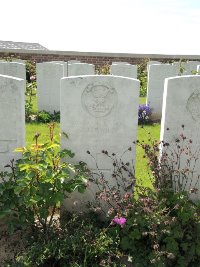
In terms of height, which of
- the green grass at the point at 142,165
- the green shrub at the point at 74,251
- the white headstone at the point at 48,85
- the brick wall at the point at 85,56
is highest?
the brick wall at the point at 85,56

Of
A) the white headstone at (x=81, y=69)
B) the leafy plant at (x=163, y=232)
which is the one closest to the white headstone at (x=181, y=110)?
the leafy plant at (x=163, y=232)

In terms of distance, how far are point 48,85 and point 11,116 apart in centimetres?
522

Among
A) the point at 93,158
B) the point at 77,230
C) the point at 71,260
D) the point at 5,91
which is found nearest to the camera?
the point at 71,260

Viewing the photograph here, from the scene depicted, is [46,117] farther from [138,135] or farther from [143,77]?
[143,77]

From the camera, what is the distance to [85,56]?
53.9 feet

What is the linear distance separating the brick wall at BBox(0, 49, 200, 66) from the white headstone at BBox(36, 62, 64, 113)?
738cm

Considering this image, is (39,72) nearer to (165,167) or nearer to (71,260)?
(165,167)

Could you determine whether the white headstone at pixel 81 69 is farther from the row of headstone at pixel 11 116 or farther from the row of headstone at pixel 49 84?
the row of headstone at pixel 11 116

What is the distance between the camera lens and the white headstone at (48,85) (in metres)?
8.76

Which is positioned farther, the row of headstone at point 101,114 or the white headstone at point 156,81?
the white headstone at point 156,81

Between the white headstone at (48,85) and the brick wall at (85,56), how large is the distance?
24.2 feet

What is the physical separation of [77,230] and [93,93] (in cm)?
140

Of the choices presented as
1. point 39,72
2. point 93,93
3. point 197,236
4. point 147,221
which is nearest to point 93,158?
point 93,93

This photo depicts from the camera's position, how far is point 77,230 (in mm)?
3252
